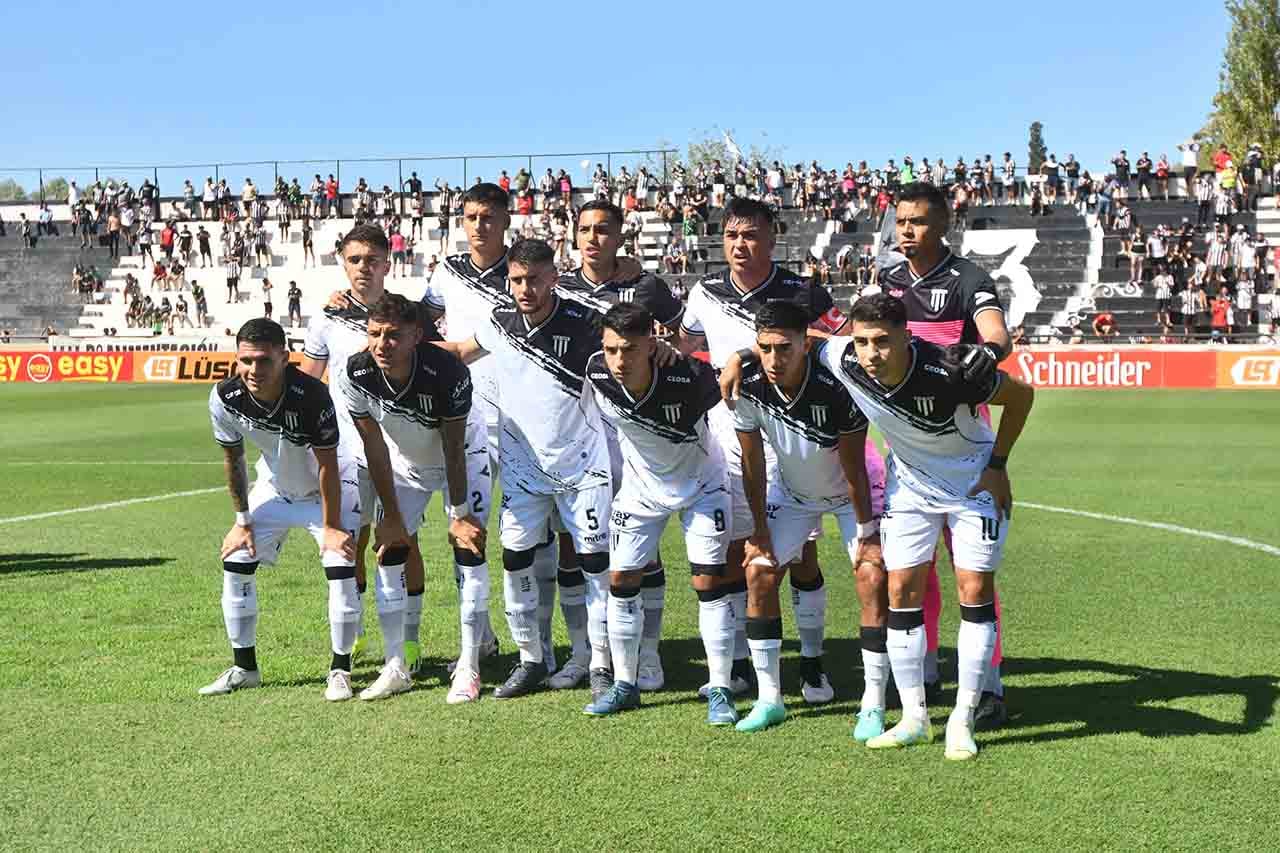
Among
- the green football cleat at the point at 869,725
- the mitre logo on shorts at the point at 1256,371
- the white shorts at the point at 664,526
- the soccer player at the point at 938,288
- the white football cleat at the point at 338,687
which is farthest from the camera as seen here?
the mitre logo on shorts at the point at 1256,371

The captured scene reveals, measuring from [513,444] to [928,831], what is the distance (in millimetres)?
3595

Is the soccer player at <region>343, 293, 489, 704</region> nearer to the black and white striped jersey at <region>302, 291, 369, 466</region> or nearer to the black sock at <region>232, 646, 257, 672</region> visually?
the black and white striped jersey at <region>302, 291, 369, 466</region>

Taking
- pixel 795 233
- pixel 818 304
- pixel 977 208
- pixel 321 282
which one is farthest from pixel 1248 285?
pixel 818 304

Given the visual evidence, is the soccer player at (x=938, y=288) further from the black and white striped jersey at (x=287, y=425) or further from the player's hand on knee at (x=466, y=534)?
the black and white striped jersey at (x=287, y=425)

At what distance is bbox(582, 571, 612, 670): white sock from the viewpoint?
318 inches

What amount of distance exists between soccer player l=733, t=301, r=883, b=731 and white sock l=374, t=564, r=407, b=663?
213cm

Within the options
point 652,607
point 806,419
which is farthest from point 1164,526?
point 806,419

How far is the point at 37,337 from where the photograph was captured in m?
53.2

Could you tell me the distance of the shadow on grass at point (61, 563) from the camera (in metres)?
12.2

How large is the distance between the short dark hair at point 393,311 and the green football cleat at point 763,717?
288 cm

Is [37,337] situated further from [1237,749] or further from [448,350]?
[1237,749]

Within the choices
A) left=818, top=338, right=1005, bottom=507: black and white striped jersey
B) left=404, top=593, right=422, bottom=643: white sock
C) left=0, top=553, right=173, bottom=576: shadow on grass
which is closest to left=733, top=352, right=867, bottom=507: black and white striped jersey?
left=818, top=338, right=1005, bottom=507: black and white striped jersey

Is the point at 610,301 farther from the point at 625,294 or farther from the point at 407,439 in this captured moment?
the point at 407,439

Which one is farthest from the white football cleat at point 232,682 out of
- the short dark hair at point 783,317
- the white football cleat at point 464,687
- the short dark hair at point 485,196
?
the short dark hair at point 783,317
